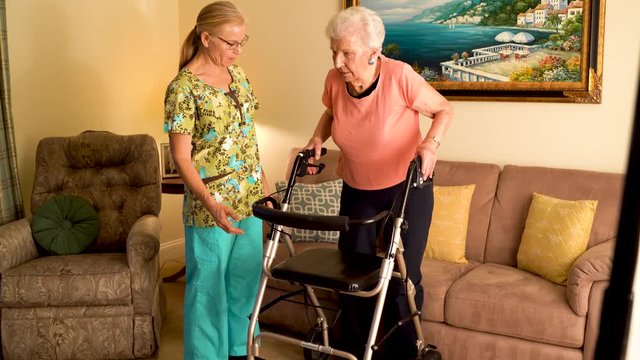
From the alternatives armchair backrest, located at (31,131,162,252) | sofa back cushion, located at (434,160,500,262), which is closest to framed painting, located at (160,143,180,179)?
armchair backrest, located at (31,131,162,252)

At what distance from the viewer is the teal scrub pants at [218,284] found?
95.8 inches

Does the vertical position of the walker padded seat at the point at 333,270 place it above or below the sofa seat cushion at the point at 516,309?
above

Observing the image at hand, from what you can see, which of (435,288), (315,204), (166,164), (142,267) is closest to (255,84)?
(166,164)

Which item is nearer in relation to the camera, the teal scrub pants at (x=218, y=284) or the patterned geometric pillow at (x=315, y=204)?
the teal scrub pants at (x=218, y=284)

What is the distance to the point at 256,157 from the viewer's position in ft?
8.36

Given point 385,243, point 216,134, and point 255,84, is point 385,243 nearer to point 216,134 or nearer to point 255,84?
point 216,134

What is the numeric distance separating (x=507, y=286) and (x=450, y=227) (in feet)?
1.60

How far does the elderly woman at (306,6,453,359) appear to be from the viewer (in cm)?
223

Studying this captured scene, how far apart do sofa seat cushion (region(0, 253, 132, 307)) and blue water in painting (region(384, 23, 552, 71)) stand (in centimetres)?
188

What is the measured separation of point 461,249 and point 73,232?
6.19ft

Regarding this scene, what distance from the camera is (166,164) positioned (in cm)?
450

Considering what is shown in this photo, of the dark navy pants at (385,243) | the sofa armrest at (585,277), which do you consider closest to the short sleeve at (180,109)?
the dark navy pants at (385,243)

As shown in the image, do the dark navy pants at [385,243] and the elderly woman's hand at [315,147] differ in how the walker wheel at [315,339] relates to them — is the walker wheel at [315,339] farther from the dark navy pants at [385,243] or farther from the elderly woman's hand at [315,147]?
the elderly woman's hand at [315,147]

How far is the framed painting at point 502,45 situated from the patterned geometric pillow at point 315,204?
0.83 metres
